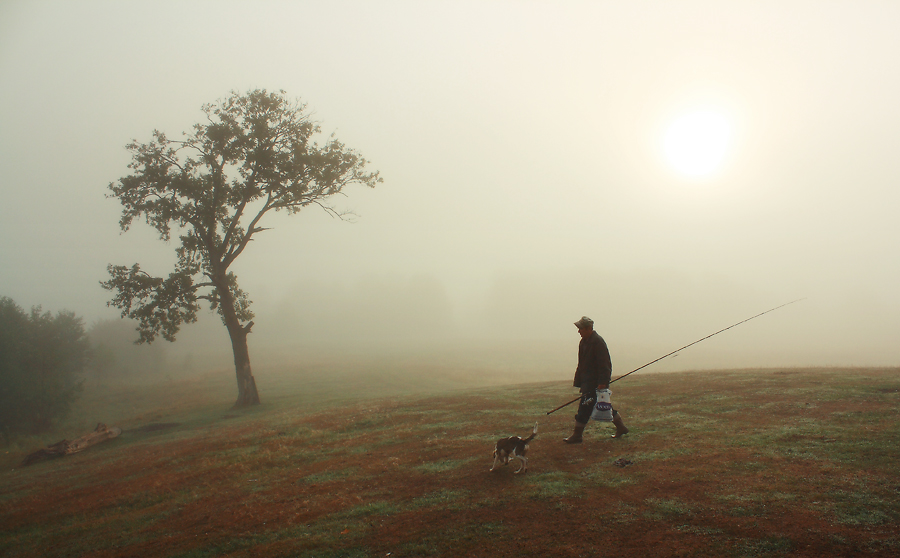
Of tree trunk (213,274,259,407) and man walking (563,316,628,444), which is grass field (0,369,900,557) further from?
tree trunk (213,274,259,407)

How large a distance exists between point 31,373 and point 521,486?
1929 inches

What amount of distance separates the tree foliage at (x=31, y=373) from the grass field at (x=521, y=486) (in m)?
23.7

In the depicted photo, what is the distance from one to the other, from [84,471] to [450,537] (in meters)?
18.0

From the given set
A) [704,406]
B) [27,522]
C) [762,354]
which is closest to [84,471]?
[27,522]

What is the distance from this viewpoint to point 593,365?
11578 mm

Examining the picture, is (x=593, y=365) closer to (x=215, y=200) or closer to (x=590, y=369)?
(x=590, y=369)

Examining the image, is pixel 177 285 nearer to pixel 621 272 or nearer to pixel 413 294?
pixel 413 294

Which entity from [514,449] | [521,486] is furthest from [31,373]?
[521,486]

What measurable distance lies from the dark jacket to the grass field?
68.7 inches

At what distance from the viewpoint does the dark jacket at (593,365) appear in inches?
448

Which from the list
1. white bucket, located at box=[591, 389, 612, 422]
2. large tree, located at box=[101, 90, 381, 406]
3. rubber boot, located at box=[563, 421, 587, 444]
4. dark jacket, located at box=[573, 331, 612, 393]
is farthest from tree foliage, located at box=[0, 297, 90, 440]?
white bucket, located at box=[591, 389, 612, 422]

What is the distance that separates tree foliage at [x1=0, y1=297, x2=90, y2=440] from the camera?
123 ft

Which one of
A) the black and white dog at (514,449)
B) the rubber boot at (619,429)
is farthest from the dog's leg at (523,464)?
the rubber boot at (619,429)

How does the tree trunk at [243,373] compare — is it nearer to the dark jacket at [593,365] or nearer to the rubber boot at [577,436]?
the rubber boot at [577,436]
